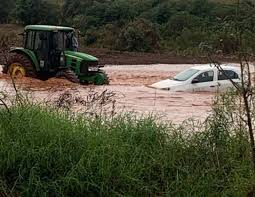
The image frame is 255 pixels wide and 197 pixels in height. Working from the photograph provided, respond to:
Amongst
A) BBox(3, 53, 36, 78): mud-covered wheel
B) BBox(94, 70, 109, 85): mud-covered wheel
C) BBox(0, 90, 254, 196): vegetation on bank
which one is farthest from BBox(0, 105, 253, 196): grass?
BBox(94, 70, 109, 85): mud-covered wheel

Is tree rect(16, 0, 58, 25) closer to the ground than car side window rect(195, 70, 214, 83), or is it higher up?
higher up

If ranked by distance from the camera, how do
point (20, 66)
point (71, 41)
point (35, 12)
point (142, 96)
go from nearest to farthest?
point (142, 96) < point (71, 41) < point (20, 66) < point (35, 12)

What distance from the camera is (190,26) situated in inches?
2314

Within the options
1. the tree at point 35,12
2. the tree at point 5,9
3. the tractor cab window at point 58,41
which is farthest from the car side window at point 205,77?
the tree at point 5,9

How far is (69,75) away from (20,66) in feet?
7.01

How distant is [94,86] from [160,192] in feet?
51.6

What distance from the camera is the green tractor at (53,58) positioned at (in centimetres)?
2308

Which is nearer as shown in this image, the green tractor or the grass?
the grass

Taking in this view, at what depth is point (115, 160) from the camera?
770 centimetres

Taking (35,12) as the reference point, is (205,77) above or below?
below

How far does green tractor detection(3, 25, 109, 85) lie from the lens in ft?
75.7

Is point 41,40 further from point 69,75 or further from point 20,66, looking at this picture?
point 69,75

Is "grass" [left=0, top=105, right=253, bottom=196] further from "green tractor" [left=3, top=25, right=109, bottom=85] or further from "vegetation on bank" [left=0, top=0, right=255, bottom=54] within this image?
"vegetation on bank" [left=0, top=0, right=255, bottom=54]

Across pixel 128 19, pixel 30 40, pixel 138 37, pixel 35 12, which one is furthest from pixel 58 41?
pixel 35 12
